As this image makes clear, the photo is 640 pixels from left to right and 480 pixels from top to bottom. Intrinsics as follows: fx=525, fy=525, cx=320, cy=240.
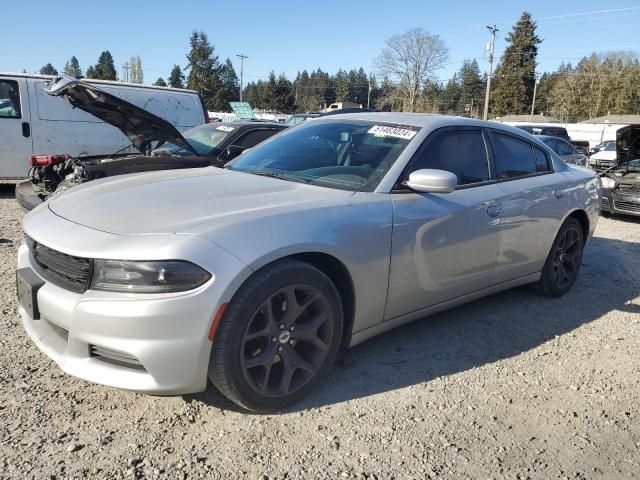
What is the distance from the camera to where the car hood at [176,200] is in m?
2.48

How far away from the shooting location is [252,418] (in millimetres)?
2635

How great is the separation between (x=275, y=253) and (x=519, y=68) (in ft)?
271

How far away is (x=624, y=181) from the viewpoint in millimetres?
9352

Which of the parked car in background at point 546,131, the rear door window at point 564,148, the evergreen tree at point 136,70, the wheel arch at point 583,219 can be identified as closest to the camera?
the wheel arch at point 583,219

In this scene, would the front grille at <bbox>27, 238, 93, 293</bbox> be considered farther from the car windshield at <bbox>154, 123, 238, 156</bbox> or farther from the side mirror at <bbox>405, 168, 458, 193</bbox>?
the car windshield at <bbox>154, 123, 238, 156</bbox>

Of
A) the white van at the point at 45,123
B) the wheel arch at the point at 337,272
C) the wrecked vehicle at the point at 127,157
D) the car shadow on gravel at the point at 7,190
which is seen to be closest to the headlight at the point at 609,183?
the wrecked vehicle at the point at 127,157

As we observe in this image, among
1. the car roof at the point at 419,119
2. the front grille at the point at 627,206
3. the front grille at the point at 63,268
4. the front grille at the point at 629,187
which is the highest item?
the car roof at the point at 419,119

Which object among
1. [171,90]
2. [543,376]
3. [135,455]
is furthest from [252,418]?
[171,90]

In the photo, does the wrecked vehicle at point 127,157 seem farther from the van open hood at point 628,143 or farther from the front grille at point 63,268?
the van open hood at point 628,143

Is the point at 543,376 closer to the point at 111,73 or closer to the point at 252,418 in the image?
the point at 252,418

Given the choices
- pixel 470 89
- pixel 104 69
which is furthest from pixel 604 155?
pixel 104 69

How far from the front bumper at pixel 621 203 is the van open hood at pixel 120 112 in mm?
7188

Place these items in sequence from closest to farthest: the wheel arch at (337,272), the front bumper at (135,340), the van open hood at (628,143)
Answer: the front bumper at (135,340) → the wheel arch at (337,272) → the van open hood at (628,143)

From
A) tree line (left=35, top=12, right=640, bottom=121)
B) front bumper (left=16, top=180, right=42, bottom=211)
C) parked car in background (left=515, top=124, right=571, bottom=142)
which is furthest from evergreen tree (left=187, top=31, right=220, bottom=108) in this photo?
front bumper (left=16, top=180, right=42, bottom=211)
